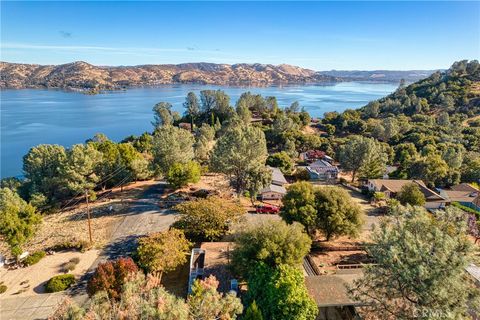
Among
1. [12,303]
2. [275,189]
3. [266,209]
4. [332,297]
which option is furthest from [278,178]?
[12,303]

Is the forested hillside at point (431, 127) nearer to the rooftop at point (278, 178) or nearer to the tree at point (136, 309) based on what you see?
the rooftop at point (278, 178)

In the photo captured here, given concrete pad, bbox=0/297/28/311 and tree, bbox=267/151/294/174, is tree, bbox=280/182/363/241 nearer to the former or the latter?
concrete pad, bbox=0/297/28/311

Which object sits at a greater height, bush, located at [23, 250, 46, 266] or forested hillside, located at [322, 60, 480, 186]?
forested hillside, located at [322, 60, 480, 186]

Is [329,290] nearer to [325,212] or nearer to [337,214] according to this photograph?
[337,214]

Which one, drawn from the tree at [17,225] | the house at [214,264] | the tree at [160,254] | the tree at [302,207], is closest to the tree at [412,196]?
the tree at [302,207]

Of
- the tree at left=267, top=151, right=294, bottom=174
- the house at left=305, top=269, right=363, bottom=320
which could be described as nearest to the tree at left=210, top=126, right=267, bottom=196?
the tree at left=267, top=151, right=294, bottom=174

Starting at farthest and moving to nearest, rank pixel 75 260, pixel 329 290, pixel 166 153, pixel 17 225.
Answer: pixel 166 153
pixel 17 225
pixel 75 260
pixel 329 290
